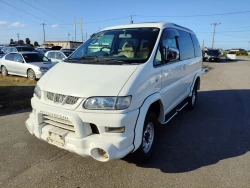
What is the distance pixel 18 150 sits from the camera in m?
3.87

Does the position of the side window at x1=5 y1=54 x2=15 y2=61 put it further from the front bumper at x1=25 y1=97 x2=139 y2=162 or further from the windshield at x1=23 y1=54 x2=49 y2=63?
the front bumper at x1=25 y1=97 x2=139 y2=162

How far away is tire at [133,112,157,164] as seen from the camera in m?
3.30

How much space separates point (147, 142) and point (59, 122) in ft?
4.53

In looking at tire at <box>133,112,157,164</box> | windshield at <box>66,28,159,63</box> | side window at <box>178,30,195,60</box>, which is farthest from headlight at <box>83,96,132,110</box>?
side window at <box>178,30,195,60</box>

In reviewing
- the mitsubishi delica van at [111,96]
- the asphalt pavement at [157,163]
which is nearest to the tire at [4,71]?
the asphalt pavement at [157,163]

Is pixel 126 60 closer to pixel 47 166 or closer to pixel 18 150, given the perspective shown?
pixel 47 166

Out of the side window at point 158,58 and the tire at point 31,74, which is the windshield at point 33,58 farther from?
the side window at point 158,58

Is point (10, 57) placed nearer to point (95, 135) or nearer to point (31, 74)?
point (31, 74)

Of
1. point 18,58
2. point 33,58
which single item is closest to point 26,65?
point 33,58

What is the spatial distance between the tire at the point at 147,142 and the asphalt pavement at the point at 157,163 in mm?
132

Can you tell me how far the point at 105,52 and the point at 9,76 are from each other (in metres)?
11.0

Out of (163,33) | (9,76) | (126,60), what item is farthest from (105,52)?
(9,76)

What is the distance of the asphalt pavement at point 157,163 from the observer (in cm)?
304

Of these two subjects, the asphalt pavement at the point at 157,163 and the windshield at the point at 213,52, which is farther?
the windshield at the point at 213,52
